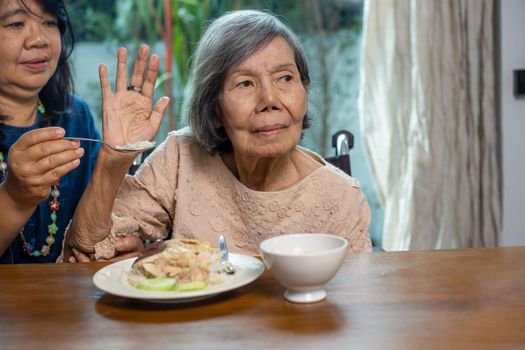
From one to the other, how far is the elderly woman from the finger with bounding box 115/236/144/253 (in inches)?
0.8

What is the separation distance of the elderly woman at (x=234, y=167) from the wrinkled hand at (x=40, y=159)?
0.46 feet

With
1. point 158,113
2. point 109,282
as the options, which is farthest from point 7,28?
point 109,282

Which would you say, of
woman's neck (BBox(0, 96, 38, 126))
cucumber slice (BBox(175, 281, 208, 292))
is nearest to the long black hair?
woman's neck (BBox(0, 96, 38, 126))

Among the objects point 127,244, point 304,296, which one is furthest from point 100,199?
point 304,296

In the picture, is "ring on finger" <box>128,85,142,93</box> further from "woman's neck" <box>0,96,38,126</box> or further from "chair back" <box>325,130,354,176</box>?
"chair back" <box>325,130,354,176</box>

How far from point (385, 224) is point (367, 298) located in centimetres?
208

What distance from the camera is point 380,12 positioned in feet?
10.2

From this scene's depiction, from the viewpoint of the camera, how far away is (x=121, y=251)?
1634mm

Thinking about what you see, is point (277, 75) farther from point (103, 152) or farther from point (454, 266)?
point (454, 266)

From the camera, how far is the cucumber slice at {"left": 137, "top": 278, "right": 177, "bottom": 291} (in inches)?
44.2

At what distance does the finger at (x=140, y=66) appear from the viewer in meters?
1.63

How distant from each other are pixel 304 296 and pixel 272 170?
684 millimetres

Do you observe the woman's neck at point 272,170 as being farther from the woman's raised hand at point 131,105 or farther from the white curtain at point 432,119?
the white curtain at point 432,119

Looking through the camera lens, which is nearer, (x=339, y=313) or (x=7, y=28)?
(x=339, y=313)
